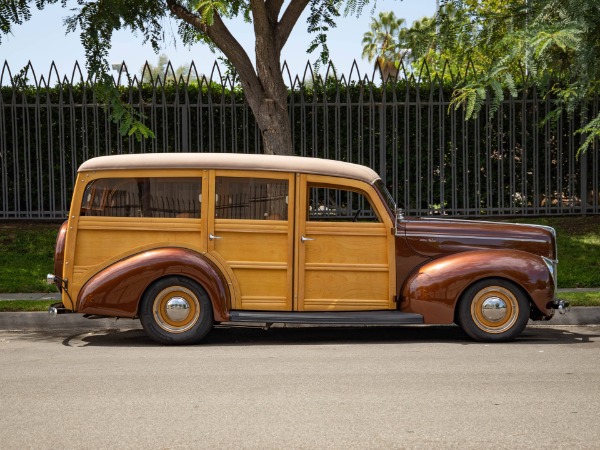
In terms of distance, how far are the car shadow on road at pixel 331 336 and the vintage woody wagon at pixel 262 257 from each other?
0.33 m

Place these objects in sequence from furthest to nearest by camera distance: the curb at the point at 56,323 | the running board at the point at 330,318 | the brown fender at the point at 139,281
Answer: the curb at the point at 56,323
the running board at the point at 330,318
the brown fender at the point at 139,281

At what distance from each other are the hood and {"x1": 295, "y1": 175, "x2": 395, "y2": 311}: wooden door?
0.92ft

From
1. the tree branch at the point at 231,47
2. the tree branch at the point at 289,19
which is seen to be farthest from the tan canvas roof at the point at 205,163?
the tree branch at the point at 289,19

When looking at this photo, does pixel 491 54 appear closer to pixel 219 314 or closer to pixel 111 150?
pixel 219 314

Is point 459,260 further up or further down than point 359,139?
further down

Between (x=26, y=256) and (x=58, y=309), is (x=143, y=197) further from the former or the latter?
(x=26, y=256)

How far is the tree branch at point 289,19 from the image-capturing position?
46.2 ft

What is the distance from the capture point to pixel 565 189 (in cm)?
1723

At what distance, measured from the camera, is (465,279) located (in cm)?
886

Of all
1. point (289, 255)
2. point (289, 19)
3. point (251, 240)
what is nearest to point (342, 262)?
point (289, 255)

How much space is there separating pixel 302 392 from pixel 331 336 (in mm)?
3175

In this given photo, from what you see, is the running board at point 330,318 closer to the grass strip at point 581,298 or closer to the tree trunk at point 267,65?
the grass strip at point 581,298

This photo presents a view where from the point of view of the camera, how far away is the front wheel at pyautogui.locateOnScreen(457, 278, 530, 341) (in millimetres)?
8953

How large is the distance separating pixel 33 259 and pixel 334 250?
697 cm
